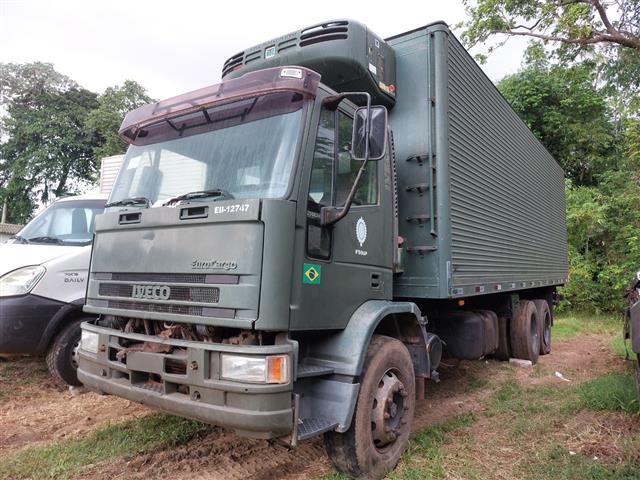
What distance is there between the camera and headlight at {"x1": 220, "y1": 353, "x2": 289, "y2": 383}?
2521 millimetres

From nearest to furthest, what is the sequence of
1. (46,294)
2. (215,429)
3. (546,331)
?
(215,429) → (46,294) → (546,331)

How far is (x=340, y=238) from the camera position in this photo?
10.2ft

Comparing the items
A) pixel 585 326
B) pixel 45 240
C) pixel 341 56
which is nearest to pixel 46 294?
pixel 45 240

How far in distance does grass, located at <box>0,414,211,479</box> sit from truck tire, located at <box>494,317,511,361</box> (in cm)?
Answer: 459

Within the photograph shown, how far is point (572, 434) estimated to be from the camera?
13.1 ft

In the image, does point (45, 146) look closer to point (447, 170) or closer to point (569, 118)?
point (569, 118)

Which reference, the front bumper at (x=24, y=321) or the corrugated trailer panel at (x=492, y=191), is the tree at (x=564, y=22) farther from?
the front bumper at (x=24, y=321)

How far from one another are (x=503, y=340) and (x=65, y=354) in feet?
19.0

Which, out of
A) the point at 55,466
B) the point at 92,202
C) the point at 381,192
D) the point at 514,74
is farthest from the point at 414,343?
the point at 514,74

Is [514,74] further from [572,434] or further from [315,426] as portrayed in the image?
[315,426]

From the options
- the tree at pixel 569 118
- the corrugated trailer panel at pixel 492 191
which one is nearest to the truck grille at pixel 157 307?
the corrugated trailer panel at pixel 492 191

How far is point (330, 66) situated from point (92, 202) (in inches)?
142

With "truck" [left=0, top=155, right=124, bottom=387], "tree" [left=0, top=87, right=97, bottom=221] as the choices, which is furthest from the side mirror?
"tree" [left=0, top=87, right=97, bottom=221]

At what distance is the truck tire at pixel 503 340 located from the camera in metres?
6.82
